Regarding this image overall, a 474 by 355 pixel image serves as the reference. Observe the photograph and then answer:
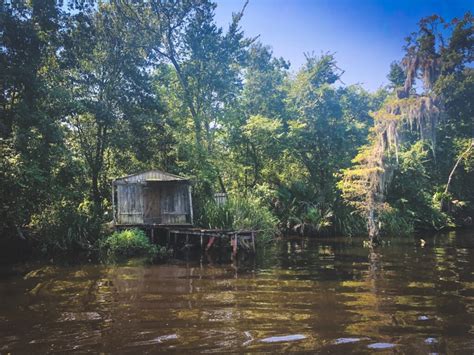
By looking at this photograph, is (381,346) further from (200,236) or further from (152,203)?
(152,203)

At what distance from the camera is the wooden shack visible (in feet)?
64.4

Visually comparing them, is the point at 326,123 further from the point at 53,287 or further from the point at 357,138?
the point at 53,287

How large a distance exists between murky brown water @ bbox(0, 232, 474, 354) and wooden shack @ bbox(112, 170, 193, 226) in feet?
16.6

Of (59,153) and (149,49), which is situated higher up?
(149,49)

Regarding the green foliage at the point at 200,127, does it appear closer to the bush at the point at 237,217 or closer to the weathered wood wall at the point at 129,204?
the bush at the point at 237,217

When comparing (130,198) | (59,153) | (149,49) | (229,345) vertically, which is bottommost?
(229,345)

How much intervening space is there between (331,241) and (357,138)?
9.81 m

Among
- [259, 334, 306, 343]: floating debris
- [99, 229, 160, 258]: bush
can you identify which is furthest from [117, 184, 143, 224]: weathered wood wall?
[259, 334, 306, 343]: floating debris

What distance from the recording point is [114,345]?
6.27 m

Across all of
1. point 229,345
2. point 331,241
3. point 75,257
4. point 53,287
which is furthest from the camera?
point 331,241

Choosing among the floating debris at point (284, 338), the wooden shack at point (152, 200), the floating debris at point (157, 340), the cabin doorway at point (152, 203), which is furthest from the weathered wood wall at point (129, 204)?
the floating debris at point (284, 338)

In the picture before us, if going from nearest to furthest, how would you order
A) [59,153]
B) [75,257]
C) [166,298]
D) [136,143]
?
1. [166,298]
2. [75,257]
3. [59,153]
4. [136,143]

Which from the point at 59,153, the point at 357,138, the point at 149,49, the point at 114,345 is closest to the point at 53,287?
the point at 114,345

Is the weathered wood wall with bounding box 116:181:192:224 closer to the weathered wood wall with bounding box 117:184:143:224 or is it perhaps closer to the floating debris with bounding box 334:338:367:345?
the weathered wood wall with bounding box 117:184:143:224
